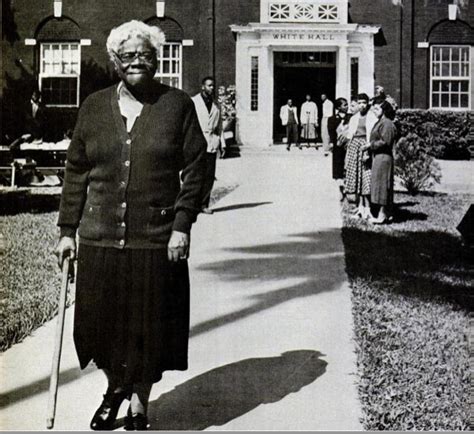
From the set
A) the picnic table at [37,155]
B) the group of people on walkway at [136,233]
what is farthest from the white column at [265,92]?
the group of people on walkway at [136,233]

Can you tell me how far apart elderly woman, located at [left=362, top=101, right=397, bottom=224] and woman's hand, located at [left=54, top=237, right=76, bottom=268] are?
240 inches

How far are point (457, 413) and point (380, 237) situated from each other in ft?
16.4

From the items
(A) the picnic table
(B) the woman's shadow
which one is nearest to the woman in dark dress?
(A) the picnic table

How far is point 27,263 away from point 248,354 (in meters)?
3.09

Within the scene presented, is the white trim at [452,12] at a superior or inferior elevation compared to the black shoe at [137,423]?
superior

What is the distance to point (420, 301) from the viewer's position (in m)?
6.13

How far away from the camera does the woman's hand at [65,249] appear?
3.65 m

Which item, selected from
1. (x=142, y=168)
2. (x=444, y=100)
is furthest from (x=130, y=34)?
(x=444, y=100)

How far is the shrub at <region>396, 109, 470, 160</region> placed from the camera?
53.9 feet

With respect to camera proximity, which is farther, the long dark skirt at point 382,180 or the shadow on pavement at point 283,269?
the long dark skirt at point 382,180

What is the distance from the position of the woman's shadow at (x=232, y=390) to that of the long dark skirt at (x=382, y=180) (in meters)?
5.13

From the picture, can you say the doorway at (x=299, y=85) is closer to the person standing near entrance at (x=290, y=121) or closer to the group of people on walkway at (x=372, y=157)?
the person standing near entrance at (x=290, y=121)

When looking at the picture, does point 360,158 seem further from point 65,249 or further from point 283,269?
point 65,249

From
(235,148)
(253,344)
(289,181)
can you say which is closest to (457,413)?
(253,344)
